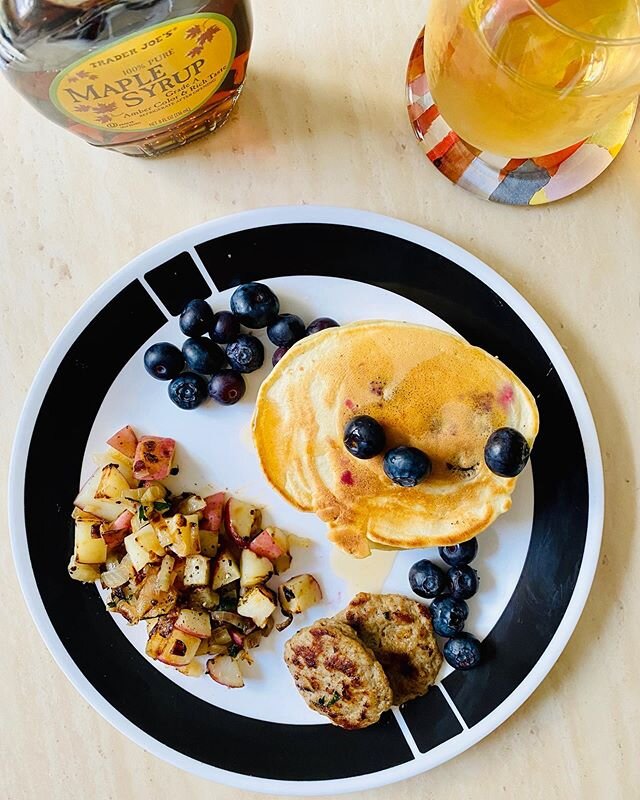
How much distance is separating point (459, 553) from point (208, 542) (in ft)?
1.34

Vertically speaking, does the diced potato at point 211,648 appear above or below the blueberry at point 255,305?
below

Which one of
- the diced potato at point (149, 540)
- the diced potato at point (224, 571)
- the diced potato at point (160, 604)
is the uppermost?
the diced potato at point (149, 540)

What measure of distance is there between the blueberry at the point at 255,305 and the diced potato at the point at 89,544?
420 millimetres

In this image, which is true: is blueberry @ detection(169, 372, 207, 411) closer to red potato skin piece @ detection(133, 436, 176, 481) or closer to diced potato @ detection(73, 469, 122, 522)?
red potato skin piece @ detection(133, 436, 176, 481)

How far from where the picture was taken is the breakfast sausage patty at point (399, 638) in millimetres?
1244

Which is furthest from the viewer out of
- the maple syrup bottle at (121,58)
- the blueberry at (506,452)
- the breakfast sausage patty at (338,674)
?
the breakfast sausage patty at (338,674)

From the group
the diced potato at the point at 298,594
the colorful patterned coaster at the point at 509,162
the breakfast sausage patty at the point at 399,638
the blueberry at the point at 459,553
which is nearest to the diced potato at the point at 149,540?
the diced potato at the point at 298,594

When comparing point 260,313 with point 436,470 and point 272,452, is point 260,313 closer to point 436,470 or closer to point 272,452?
point 272,452

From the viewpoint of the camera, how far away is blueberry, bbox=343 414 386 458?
42.8 inches

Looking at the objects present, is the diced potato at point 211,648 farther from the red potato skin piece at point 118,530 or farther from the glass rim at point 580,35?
the glass rim at point 580,35

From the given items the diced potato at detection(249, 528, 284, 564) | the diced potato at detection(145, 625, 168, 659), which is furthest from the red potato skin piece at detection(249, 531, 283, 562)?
the diced potato at detection(145, 625, 168, 659)

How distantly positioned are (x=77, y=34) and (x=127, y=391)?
0.56 meters

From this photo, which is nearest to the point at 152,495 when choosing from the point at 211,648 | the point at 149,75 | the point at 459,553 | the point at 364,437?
the point at 211,648

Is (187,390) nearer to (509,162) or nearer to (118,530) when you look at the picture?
(118,530)
